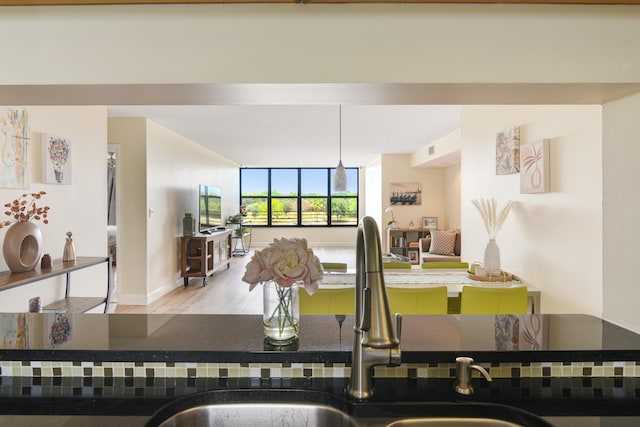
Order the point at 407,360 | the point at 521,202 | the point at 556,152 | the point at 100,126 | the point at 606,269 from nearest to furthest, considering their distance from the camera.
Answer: the point at 407,360
the point at 606,269
the point at 556,152
the point at 521,202
the point at 100,126

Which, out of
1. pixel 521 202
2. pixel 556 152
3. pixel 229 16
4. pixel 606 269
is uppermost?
pixel 229 16

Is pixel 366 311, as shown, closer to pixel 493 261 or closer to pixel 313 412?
pixel 313 412

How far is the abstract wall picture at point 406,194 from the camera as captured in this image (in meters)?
8.38

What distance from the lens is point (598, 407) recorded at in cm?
95

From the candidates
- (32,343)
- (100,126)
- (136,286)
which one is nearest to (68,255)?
(100,126)

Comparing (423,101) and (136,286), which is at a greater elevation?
(423,101)

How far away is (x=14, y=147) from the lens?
9.45ft

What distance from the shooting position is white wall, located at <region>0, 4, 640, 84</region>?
137 cm

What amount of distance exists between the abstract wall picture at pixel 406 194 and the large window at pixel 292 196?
3399mm

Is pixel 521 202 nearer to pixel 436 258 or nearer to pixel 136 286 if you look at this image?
pixel 436 258

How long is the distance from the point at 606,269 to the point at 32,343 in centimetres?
209

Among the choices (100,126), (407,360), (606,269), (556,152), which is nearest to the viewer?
(407,360)

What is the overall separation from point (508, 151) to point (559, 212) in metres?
0.87

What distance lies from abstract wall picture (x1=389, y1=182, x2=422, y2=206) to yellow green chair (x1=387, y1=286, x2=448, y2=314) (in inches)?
238
